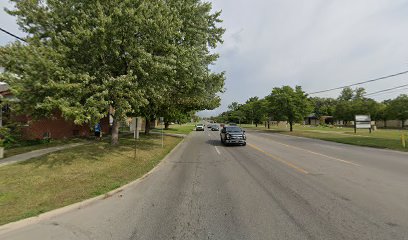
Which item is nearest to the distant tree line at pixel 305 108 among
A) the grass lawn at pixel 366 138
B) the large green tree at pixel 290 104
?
the large green tree at pixel 290 104

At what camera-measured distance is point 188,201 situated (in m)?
6.97

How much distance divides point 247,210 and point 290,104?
4445 cm

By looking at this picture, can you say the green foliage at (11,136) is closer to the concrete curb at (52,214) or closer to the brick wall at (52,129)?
the brick wall at (52,129)

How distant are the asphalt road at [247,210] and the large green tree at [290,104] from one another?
39.1m

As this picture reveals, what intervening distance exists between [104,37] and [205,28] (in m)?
10.4

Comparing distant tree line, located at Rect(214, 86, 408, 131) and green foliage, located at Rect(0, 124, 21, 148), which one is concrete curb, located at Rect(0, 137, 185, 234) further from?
distant tree line, located at Rect(214, 86, 408, 131)

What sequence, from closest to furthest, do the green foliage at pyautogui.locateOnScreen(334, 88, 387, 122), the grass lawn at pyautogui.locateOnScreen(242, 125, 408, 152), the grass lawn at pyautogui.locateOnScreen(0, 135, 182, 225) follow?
1. the grass lawn at pyautogui.locateOnScreen(0, 135, 182, 225)
2. the grass lawn at pyautogui.locateOnScreen(242, 125, 408, 152)
3. the green foliage at pyautogui.locateOnScreen(334, 88, 387, 122)

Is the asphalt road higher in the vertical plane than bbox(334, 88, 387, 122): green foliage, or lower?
lower

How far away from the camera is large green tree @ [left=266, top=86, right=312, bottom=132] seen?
48.2 m

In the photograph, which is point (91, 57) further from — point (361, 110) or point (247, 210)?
point (361, 110)

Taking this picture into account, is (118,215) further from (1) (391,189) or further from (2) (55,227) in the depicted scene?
(1) (391,189)

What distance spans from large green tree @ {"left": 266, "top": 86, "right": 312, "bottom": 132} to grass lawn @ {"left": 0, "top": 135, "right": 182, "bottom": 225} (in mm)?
38207

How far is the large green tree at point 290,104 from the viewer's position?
158 feet

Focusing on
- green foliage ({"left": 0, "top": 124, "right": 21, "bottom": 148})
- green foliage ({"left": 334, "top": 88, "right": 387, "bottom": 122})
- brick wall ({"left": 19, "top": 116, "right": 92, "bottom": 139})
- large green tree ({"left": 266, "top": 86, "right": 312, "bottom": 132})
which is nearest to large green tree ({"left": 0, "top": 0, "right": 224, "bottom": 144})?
green foliage ({"left": 0, "top": 124, "right": 21, "bottom": 148})
